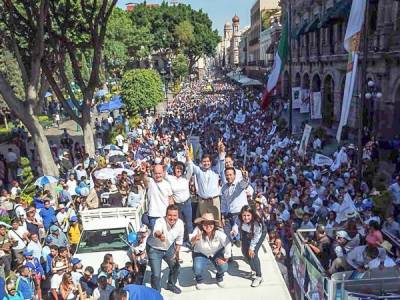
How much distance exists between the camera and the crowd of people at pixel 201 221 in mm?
6605

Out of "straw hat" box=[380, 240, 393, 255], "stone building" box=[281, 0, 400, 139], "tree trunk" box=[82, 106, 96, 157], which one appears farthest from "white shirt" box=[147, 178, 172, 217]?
"stone building" box=[281, 0, 400, 139]

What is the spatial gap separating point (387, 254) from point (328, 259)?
2.86 ft

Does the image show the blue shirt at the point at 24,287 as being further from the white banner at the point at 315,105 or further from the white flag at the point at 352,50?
the white banner at the point at 315,105

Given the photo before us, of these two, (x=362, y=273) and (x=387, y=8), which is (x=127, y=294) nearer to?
(x=362, y=273)

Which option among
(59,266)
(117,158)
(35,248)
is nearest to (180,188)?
(59,266)

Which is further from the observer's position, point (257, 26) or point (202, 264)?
point (257, 26)

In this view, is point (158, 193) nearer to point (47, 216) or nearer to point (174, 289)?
point (174, 289)

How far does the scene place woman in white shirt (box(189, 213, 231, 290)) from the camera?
636cm

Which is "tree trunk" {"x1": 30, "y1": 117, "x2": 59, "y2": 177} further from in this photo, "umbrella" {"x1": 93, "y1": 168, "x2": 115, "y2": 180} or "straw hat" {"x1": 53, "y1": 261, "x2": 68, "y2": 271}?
"straw hat" {"x1": 53, "y1": 261, "x2": 68, "y2": 271}

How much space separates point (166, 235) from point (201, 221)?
53 centimetres

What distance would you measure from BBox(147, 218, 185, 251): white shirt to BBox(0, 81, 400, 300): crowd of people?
0.01 meters

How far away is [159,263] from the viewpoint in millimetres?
6434

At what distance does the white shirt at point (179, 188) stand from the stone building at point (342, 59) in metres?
14.7

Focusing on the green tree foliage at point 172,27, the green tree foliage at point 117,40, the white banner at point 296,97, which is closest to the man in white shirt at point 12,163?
the white banner at point 296,97
